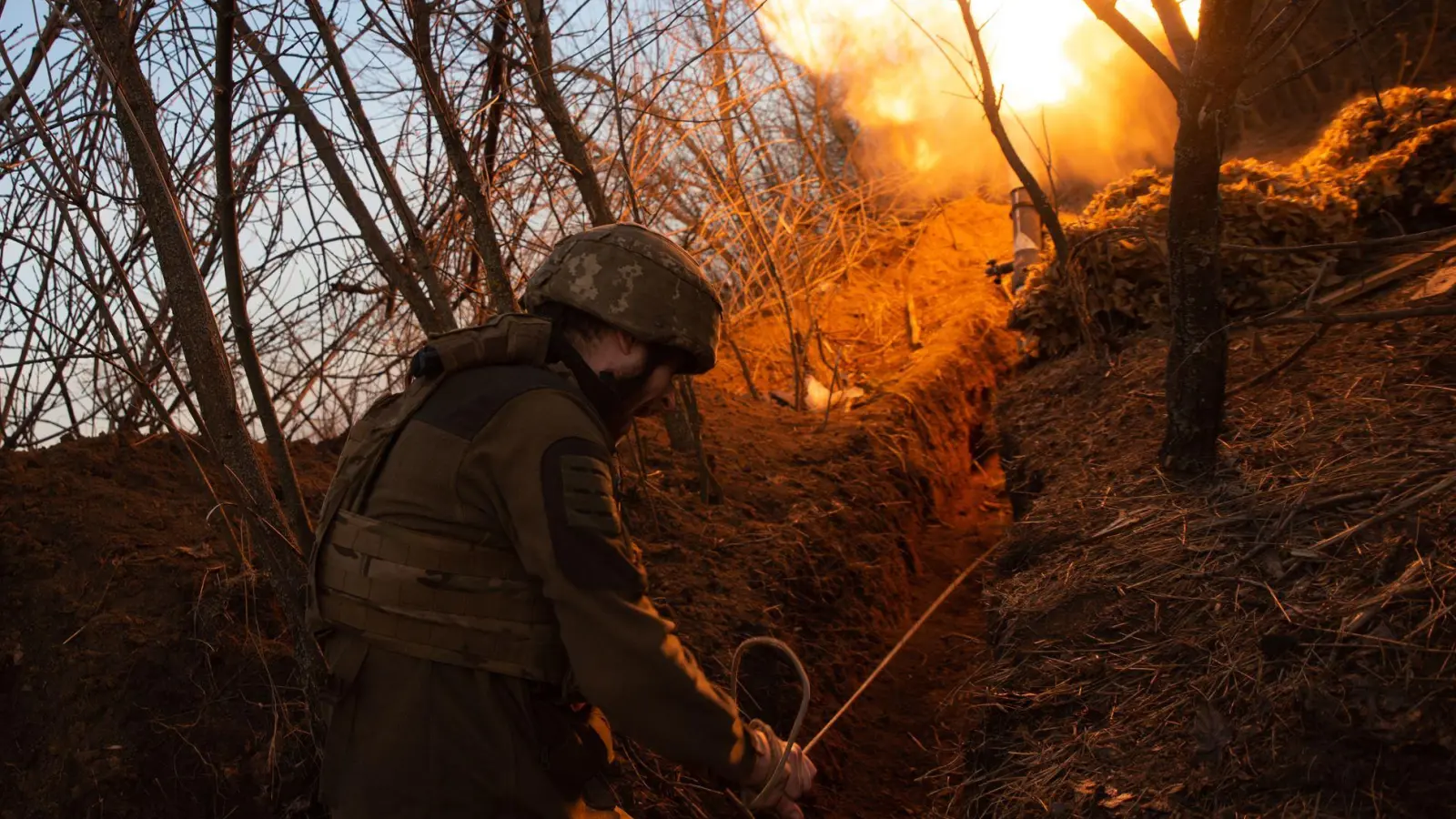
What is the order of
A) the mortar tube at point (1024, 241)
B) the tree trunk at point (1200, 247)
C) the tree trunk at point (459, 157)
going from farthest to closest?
the mortar tube at point (1024, 241), the tree trunk at point (459, 157), the tree trunk at point (1200, 247)

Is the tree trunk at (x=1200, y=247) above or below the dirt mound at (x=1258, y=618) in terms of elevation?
above

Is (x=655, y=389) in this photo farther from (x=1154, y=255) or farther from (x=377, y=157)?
(x=1154, y=255)

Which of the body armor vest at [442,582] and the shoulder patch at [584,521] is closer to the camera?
the shoulder patch at [584,521]

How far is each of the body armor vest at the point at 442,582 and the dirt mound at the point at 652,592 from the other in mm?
1265

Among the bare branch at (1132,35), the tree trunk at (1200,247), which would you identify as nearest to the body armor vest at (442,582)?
the tree trunk at (1200,247)

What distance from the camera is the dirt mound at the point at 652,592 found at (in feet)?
10.1

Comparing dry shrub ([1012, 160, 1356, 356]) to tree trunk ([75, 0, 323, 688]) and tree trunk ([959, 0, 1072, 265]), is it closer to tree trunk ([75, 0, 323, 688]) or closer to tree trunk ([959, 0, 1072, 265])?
tree trunk ([959, 0, 1072, 265])

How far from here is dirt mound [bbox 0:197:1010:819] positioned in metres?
A: 3.08

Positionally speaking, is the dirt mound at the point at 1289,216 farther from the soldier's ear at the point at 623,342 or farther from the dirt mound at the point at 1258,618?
the soldier's ear at the point at 623,342

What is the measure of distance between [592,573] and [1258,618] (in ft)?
6.84

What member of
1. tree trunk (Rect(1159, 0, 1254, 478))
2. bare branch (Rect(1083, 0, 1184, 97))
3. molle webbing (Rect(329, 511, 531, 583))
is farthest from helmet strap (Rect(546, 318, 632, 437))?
bare branch (Rect(1083, 0, 1184, 97))

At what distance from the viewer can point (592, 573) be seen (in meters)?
1.92

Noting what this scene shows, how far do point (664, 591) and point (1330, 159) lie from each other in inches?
195

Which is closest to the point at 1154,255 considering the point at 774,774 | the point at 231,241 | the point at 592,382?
the point at 592,382
